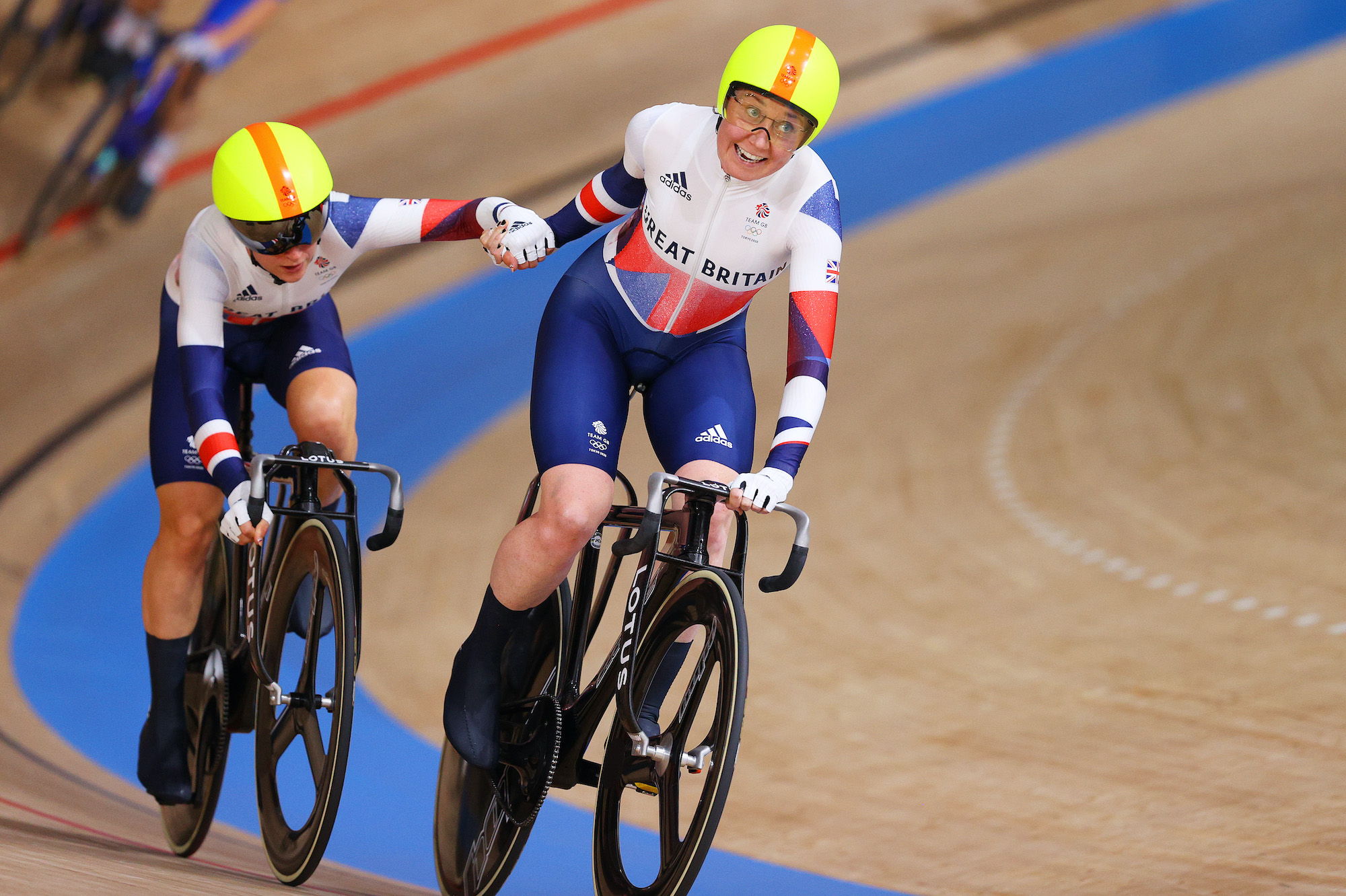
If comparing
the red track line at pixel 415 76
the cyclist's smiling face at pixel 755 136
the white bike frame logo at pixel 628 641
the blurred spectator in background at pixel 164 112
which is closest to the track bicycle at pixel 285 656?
the white bike frame logo at pixel 628 641

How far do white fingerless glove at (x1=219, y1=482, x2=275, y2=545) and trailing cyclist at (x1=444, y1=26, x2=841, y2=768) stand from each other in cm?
46

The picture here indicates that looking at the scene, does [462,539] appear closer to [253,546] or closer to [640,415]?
[640,415]

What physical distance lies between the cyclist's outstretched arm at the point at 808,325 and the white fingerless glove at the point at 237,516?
Result: 94 cm

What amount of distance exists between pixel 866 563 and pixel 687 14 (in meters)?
5.70

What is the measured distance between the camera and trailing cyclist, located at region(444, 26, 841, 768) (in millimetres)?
2412

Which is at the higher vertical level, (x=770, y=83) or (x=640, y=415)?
(x=640, y=415)

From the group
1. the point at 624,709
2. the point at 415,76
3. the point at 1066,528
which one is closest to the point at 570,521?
the point at 624,709

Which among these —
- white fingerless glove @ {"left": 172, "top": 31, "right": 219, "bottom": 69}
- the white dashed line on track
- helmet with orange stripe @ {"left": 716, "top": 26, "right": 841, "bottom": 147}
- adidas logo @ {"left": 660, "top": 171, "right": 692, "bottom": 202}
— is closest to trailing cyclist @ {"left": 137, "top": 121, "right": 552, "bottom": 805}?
adidas logo @ {"left": 660, "top": 171, "right": 692, "bottom": 202}

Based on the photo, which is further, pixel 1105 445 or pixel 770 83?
pixel 1105 445

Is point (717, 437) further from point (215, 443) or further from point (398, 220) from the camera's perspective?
point (215, 443)

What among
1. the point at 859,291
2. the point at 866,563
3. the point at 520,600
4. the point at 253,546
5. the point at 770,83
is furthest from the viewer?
the point at 859,291

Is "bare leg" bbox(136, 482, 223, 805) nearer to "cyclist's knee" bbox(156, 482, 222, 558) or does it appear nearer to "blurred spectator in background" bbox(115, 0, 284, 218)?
"cyclist's knee" bbox(156, 482, 222, 558)

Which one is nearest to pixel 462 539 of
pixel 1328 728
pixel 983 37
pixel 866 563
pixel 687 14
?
pixel 866 563

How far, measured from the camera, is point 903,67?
9383 millimetres
